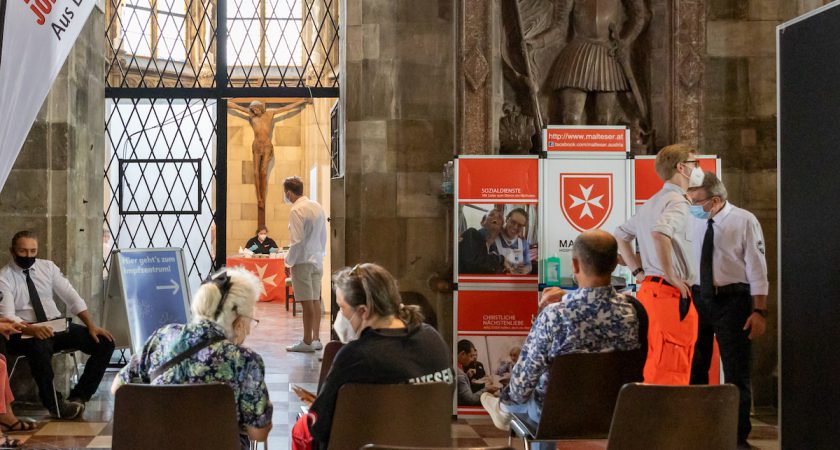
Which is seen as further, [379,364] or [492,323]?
[492,323]

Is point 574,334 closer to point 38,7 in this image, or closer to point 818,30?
point 818,30

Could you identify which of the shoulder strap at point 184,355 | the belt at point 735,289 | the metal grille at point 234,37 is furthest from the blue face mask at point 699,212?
the metal grille at point 234,37

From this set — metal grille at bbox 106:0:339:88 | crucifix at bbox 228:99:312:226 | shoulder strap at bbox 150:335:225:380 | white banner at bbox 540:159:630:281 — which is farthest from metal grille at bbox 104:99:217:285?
shoulder strap at bbox 150:335:225:380

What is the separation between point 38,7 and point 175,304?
4252 millimetres

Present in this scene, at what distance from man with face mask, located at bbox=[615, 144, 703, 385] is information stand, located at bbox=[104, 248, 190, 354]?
13.5 ft

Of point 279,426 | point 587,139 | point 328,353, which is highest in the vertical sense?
point 587,139

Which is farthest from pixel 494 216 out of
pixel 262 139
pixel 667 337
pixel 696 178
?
pixel 262 139

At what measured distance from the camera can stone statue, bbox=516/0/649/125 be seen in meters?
6.45

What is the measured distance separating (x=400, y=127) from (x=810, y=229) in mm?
3623

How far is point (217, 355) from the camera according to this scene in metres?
3.08

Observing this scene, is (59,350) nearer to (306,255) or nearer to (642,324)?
(306,255)

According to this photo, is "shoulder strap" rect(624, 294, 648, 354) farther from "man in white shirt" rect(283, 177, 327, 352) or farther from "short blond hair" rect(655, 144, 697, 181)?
"man in white shirt" rect(283, 177, 327, 352)

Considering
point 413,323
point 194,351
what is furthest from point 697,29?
point 194,351

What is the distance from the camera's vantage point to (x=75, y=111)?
6.56 metres
